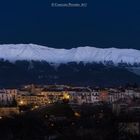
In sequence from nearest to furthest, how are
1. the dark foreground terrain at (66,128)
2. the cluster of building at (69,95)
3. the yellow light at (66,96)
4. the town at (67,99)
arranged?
the dark foreground terrain at (66,128) → the town at (67,99) → the cluster of building at (69,95) → the yellow light at (66,96)

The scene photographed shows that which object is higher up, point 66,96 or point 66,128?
point 66,96

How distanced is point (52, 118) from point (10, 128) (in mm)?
5112

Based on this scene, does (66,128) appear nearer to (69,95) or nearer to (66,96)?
(66,96)

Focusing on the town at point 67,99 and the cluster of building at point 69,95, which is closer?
the town at point 67,99

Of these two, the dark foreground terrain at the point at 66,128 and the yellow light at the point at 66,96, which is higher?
the yellow light at the point at 66,96

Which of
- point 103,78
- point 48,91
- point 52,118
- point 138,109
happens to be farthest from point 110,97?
point 52,118

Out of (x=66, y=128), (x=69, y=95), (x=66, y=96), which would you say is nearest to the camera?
(x=66, y=128)

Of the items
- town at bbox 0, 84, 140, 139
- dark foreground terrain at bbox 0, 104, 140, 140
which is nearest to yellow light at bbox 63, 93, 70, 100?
town at bbox 0, 84, 140, 139

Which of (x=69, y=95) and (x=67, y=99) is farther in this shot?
(x=69, y=95)

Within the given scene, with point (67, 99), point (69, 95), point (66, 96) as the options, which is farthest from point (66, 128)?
point (69, 95)

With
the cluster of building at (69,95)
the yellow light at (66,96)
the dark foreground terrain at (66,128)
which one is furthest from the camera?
the yellow light at (66,96)

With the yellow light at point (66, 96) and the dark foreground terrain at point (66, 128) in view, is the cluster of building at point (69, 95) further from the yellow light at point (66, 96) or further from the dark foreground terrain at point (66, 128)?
the dark foreground terrain at point (66, 128)

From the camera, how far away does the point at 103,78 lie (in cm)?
5516

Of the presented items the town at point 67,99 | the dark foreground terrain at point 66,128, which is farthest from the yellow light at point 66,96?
the dark foreground terrain at point 66,128
